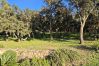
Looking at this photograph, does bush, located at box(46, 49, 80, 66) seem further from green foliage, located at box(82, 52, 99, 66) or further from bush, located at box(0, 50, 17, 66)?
bush, located at box(0, 50, 17, 66)

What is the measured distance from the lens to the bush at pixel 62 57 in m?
22.2

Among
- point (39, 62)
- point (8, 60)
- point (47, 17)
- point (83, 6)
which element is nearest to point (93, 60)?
point (39, 62)

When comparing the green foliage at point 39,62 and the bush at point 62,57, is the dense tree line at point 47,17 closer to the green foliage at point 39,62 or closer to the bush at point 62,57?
the bush at point 62,57

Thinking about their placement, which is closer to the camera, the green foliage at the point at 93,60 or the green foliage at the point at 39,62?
the green foliage at the point at 39,62

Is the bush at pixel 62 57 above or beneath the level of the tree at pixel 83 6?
beneath

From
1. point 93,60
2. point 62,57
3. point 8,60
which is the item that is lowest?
point 93,60

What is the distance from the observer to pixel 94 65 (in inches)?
889

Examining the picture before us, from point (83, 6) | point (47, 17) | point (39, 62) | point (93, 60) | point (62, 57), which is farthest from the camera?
point (47, 17)

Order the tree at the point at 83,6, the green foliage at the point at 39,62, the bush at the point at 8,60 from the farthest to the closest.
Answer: the tree at the point at 83,6
the green foliage at the point at 39,62
the bush at the point at 8,60

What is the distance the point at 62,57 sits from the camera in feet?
74.1

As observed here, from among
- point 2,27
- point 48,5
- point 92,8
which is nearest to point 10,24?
point 2,27

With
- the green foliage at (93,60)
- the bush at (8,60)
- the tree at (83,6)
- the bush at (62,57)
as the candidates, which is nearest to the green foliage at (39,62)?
the bush at (62,57)

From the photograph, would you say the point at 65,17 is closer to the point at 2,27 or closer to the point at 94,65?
the point at 2,27

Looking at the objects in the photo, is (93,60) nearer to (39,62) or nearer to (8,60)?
(39,62)
